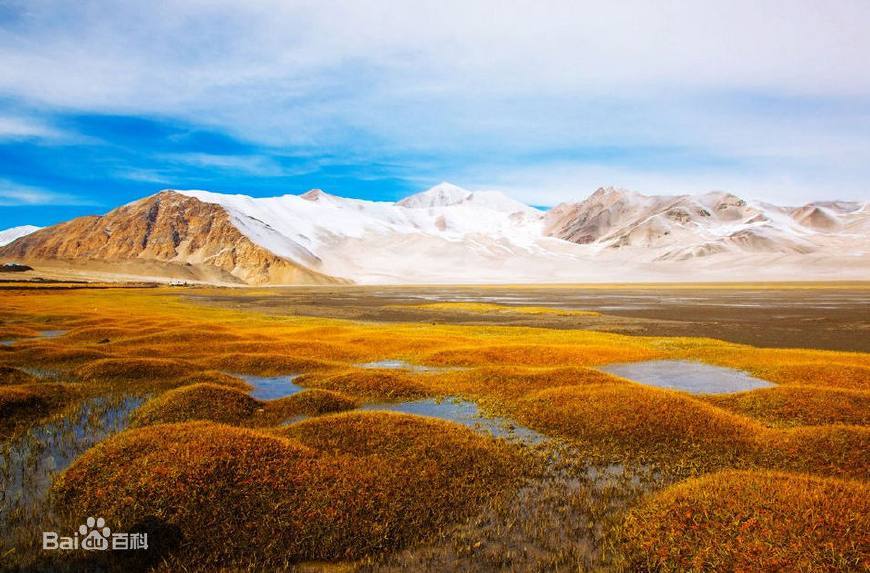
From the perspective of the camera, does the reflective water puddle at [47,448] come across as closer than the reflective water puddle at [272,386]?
Yes

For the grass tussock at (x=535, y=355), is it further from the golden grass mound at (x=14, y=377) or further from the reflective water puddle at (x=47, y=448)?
the golden grass mound at (x=14, y=377)

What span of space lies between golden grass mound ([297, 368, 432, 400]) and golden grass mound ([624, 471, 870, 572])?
42.1ft

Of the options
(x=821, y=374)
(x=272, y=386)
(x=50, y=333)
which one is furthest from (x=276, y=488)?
(x=50, y=333)

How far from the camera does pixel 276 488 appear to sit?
11.6m

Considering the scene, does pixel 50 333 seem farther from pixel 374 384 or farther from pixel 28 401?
pixel 374 384

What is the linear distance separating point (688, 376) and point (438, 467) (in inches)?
812

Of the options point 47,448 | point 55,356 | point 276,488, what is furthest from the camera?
point 55,356

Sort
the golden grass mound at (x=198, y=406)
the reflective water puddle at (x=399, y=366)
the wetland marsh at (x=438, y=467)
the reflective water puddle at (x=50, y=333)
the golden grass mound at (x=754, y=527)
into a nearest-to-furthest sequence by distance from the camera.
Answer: the golden grass mound at (x=754, y=527) → the wetland marsh at (x=438, y=467) → the golden grass mound at (x=198, y=406) → the reflective water puddle at (x=399, y=366) → the reflective water puddle at (x=50, y=333)

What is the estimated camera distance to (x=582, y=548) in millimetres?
10305

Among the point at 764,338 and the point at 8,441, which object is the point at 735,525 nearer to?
the point at 8,441

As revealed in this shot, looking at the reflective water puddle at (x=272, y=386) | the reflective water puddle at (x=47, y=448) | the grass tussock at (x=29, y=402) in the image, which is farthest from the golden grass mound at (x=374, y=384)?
the grass tussock at (x=29, y=402)

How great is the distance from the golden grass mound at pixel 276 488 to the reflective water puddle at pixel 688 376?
15.2 meters

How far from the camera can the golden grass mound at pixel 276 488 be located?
1011cm

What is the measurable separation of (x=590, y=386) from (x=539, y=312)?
5204 cm
